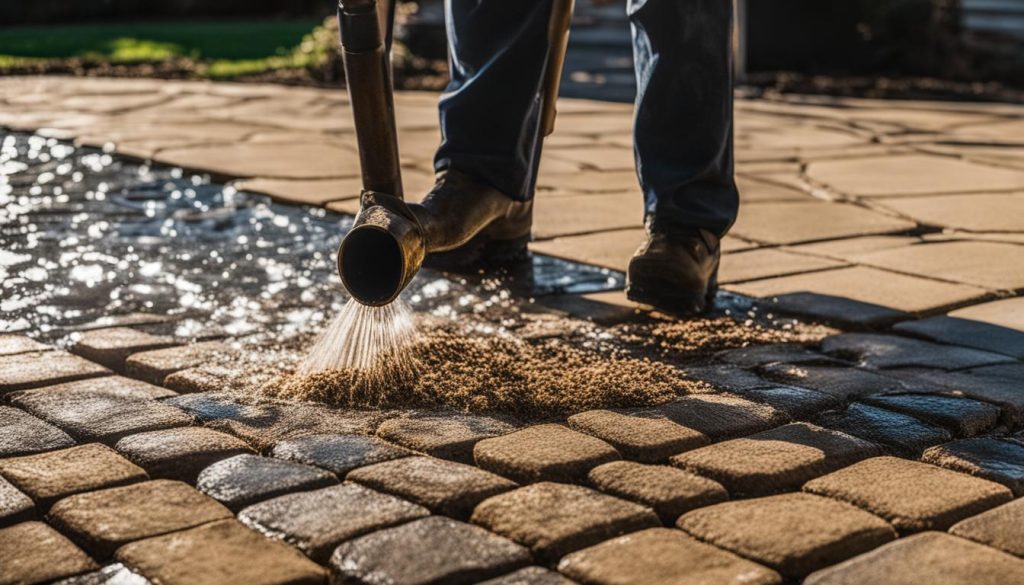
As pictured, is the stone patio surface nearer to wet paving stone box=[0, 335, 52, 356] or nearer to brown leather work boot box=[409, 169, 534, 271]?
wet paving stone box=[0, 335, 52, 356]

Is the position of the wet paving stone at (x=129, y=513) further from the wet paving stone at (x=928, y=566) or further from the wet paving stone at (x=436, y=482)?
the wet paving stone at (x=928, y=566)

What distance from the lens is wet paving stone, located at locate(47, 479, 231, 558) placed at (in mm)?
1455

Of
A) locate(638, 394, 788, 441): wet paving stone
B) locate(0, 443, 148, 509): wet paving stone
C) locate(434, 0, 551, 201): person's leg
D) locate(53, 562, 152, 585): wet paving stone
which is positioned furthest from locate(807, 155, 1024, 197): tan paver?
locate(53, 562, 152, 585): wet paving stone

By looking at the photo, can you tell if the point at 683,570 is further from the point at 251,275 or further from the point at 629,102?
the point at 629,102

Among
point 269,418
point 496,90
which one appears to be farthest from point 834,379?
point 496,90

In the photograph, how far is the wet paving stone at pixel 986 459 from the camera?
167cm

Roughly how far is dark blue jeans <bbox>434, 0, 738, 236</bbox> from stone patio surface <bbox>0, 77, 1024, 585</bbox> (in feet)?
0.73

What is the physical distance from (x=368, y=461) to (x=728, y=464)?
1.38 ft

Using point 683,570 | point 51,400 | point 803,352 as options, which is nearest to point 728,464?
point 683,570

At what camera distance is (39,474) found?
1630mm

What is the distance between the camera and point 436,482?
161cm

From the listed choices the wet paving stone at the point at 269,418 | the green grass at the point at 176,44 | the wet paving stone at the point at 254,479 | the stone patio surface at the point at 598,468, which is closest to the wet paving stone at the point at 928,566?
the stone patio surface at the point at 598,468

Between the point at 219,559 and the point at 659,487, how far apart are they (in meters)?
0.50

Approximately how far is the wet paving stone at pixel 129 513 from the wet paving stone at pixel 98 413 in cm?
20
